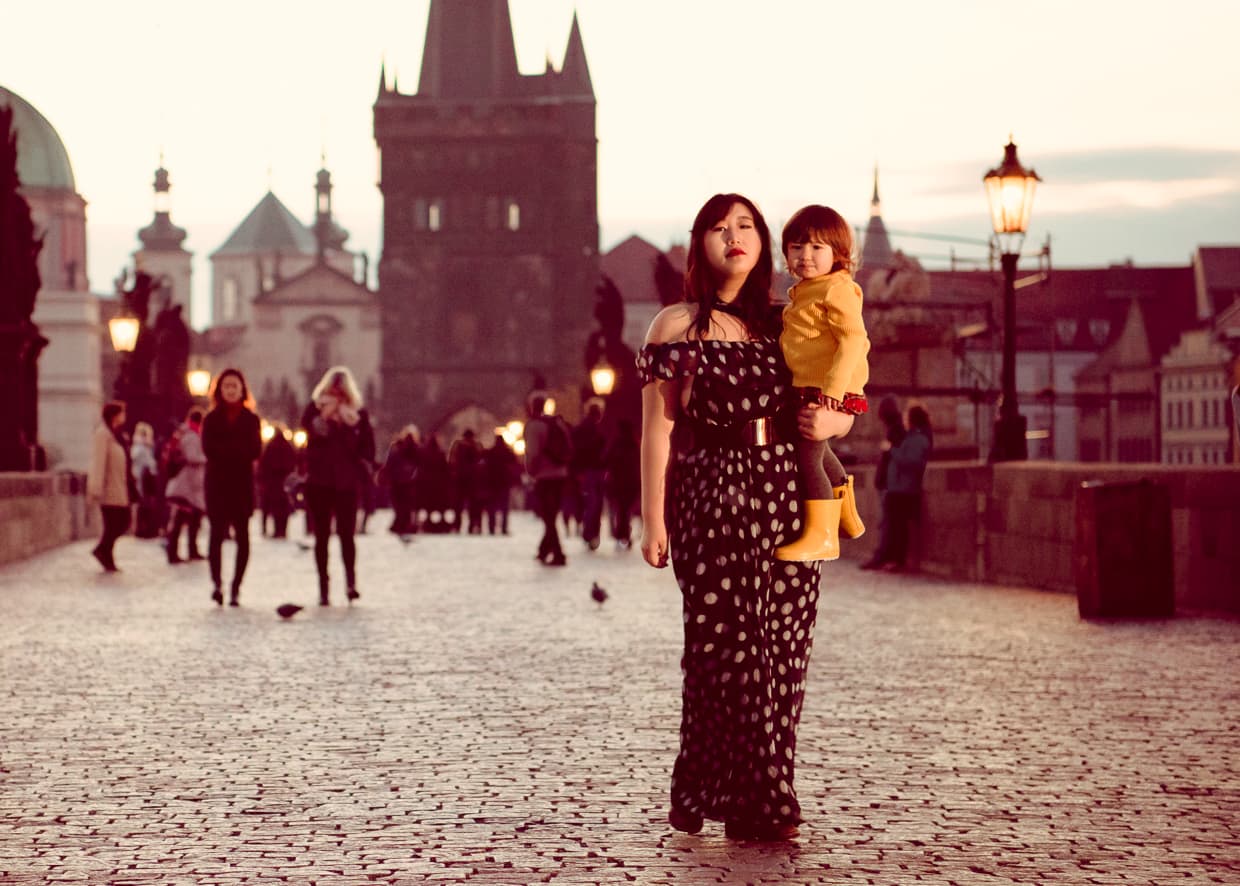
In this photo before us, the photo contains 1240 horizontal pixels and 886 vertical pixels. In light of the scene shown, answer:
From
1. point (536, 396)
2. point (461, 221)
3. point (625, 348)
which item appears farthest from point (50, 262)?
point (536, 396)

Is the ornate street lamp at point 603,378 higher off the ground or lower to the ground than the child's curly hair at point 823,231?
higher

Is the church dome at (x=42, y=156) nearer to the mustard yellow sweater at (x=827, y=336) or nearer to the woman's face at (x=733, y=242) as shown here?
the woman's face at (x=733, y=242)

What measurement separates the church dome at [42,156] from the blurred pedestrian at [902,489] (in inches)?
3267

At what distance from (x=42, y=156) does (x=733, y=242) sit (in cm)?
9887

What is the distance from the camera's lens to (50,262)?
10531cm

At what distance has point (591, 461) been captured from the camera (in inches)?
999

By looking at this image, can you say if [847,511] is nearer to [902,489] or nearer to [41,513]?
[902,489]

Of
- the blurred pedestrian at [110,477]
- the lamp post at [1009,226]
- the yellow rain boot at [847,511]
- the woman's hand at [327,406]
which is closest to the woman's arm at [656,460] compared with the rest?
the yellow rain boot at [847,511]

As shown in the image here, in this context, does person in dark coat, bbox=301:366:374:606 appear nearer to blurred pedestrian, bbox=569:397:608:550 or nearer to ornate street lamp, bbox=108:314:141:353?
blurred pedestrian, bbox=569:397:608:550

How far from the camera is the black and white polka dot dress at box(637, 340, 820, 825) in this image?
632 cm

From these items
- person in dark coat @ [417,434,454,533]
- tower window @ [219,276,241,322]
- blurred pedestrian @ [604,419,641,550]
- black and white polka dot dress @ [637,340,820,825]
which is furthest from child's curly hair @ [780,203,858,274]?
tower window @ [219,276,241,322]

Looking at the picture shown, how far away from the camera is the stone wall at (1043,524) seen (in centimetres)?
1488

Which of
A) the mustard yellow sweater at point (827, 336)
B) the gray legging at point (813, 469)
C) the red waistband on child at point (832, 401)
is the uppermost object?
the mustard yellow sweater at point (827, 336)

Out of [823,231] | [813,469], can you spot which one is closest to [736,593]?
[813,469]
